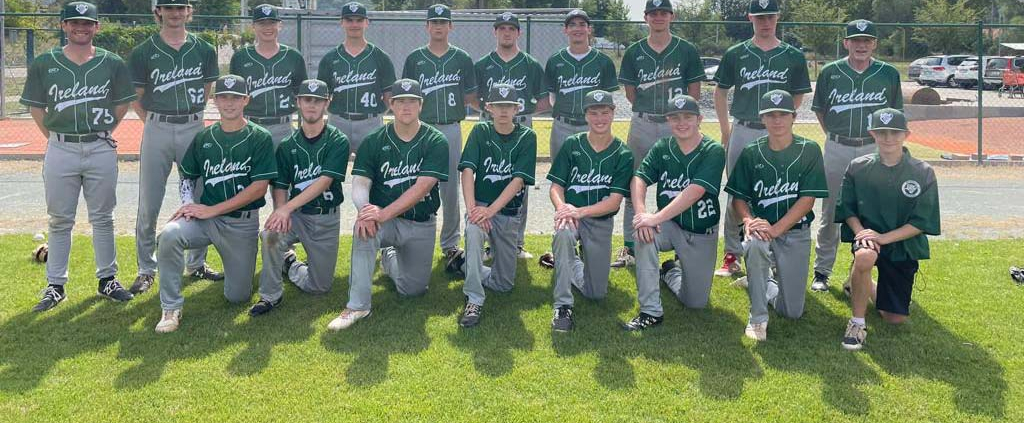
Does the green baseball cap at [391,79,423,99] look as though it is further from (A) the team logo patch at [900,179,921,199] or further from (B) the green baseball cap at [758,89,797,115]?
(A) the team logo patch at [900,179,921,199]

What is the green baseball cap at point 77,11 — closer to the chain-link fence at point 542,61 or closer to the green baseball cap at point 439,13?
the green baseball cap at point 439,13

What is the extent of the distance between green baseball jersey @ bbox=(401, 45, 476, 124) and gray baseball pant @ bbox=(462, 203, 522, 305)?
1.30 m

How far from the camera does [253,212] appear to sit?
18.7 ft

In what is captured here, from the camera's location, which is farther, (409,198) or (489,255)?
(489,255)

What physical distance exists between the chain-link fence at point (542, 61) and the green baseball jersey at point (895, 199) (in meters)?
7.34

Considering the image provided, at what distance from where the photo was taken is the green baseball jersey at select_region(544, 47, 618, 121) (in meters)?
7.02

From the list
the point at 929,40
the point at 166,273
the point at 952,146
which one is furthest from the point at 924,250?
the point at 929,40

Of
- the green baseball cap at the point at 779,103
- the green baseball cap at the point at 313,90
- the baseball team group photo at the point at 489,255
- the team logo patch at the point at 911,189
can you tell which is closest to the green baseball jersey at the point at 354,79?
the baseball team group photo at the point at 489,255

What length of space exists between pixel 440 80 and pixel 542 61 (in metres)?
13.9

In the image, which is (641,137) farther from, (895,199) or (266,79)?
(266,79)

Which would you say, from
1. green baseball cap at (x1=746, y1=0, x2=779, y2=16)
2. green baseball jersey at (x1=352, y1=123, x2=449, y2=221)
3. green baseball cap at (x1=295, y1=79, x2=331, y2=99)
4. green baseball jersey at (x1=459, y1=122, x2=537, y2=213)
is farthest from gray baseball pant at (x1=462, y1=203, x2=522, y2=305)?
green baseball cap at (x1=746, y1=0, x2=779, y2=16)

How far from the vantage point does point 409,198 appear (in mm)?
5590

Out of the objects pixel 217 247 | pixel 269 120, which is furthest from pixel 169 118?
pixel 217 247

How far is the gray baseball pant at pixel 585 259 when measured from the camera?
5.43 metres
